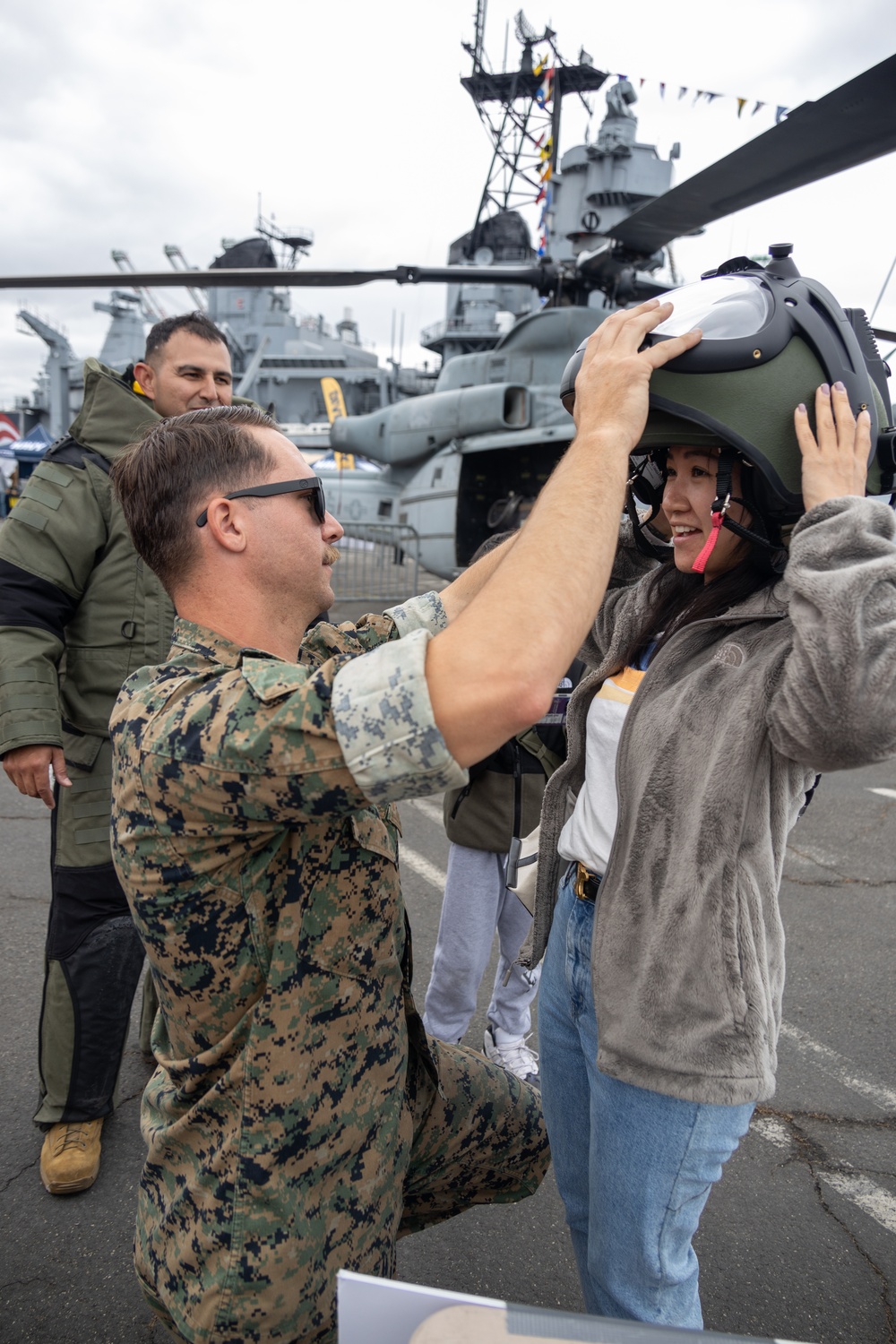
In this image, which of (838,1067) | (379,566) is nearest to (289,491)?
(838,1067)

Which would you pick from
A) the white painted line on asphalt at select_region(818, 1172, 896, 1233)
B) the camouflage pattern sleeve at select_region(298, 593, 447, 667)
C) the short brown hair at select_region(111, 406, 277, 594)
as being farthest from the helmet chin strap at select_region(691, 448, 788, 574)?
the white painted line on asphalt at select_region(818, 1172, 896, 1233)

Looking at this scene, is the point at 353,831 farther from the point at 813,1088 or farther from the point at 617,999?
the point at 813,1088

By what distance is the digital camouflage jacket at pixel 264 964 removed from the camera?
109 cm

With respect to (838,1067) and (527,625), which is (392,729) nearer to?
(527,625)

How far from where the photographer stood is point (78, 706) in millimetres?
2762

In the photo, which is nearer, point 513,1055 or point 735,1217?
point 735,1217

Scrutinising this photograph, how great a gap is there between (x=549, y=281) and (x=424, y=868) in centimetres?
665

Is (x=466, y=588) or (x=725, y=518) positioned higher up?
(x=725, y=518)

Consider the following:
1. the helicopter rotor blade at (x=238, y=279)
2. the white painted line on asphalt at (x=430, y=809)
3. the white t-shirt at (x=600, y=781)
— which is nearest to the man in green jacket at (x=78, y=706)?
the white t-shirt at (x=600, y=781)

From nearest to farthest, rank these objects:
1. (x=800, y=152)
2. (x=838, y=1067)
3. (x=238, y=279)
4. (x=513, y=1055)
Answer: (x=513, y=1055)
(x=838, y=1067)
(x=800, y=152)
(x=238, y=279)

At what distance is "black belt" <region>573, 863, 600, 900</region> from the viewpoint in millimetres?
1688

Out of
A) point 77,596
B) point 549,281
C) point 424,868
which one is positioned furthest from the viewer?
point 549,281

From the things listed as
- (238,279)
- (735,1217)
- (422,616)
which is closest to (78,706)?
(422,616)

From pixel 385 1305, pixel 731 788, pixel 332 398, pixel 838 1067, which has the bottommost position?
pixel 838 1067
